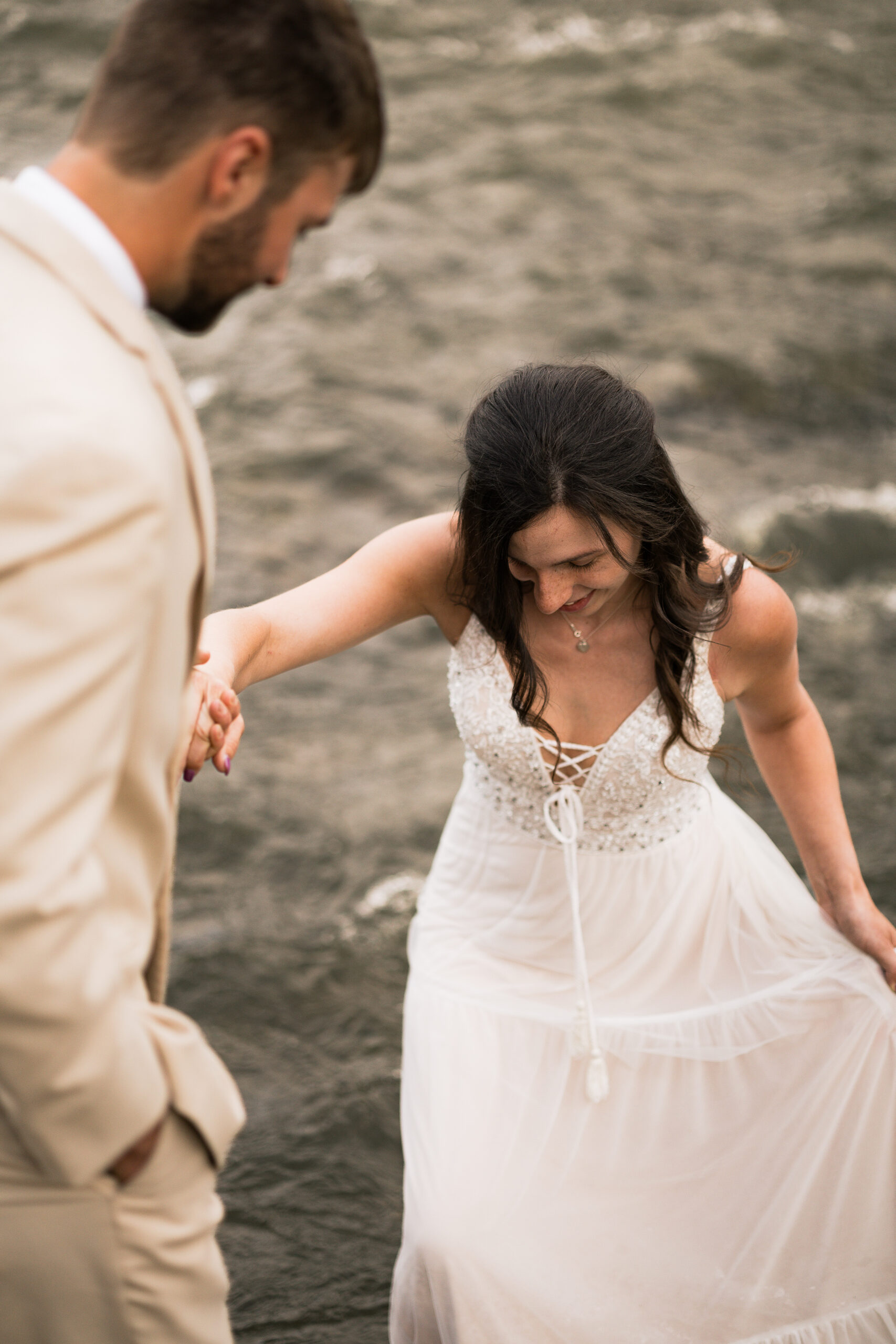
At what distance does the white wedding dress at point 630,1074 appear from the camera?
2.32 meters

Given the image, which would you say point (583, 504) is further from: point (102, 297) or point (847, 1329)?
point (847, 1329)

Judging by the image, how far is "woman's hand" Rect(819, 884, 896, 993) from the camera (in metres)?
2.50

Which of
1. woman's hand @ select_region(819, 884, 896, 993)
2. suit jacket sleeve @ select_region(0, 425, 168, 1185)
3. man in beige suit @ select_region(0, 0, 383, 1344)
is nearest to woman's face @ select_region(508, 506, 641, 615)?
woman's hand @ select_region(819, 884, 896, 993)

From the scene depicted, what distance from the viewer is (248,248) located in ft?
4.46

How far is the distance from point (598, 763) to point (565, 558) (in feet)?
1.53

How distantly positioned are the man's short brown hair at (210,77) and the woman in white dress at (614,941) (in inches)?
41.2

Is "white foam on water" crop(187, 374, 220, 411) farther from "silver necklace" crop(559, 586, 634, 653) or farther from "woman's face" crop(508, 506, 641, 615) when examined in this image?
"woman's face" crop(508, 506, 641, 615)

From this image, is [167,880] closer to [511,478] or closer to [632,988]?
[511,478]

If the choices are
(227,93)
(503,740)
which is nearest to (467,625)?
(503,740)

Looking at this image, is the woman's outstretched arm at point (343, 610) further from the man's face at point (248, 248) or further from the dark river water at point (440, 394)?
the man's face at point (248, 248)

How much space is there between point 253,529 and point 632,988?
12.5 feet

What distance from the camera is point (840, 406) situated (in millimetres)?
7199

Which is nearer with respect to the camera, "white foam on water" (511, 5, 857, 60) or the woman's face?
the woman's face

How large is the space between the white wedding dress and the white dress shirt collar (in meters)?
1.51
